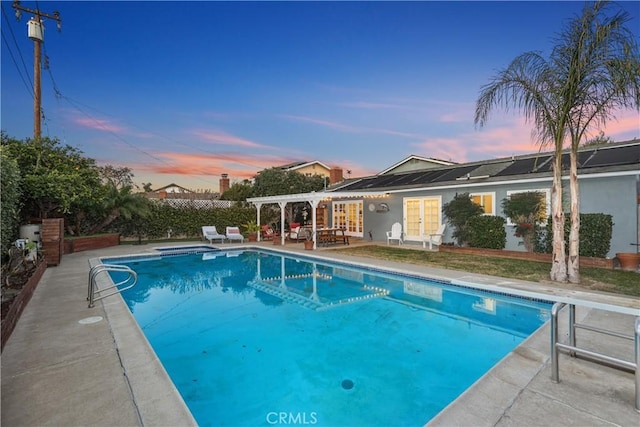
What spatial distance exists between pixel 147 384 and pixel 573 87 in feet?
31.6

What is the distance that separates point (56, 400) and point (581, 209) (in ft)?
44.9

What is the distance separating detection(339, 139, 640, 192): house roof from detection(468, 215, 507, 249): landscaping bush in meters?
1.57

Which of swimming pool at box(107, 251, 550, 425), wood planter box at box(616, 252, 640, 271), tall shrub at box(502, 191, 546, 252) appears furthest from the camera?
tall shrub at box(502, 191, 546, 252)

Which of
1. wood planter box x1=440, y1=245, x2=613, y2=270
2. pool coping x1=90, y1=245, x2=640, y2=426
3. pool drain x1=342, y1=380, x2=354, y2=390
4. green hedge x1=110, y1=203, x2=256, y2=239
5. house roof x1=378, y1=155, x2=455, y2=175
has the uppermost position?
house roof x1=378, y1=155, x2=455, y2=175

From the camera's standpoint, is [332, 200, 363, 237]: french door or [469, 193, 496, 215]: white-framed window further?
[332, 200, 363, 237]: french door

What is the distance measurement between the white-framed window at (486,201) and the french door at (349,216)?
685 cm

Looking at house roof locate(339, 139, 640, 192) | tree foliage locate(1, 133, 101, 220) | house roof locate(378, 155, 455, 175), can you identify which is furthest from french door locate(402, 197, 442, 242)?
tree foliage locate(1, 133, 101, 220)

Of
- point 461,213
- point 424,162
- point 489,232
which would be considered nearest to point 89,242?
point 461,213

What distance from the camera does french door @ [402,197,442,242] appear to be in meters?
15.0

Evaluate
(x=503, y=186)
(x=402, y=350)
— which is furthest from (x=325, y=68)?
(x=402, y=350)

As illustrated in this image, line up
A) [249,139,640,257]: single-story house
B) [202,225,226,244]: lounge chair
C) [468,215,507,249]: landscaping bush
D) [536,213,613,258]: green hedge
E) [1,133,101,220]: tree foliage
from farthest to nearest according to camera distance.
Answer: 1. [202,225,226,244]: lounge chair
2. [468,215,507,249]: landscaping bush
3. [1,133,101,220]: tree foliage
4. [249,139,640,257]: single-story house
5. [536,213,613,258]: green hedge

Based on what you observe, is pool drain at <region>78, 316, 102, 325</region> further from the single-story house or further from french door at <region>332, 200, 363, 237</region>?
french door at <region>332, 200, 363, 237</region>

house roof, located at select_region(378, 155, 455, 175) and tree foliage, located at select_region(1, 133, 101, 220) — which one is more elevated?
house roof, located at select_region(378, 155, 455, 175)

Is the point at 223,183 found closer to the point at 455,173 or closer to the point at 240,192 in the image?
the point at 240,192
